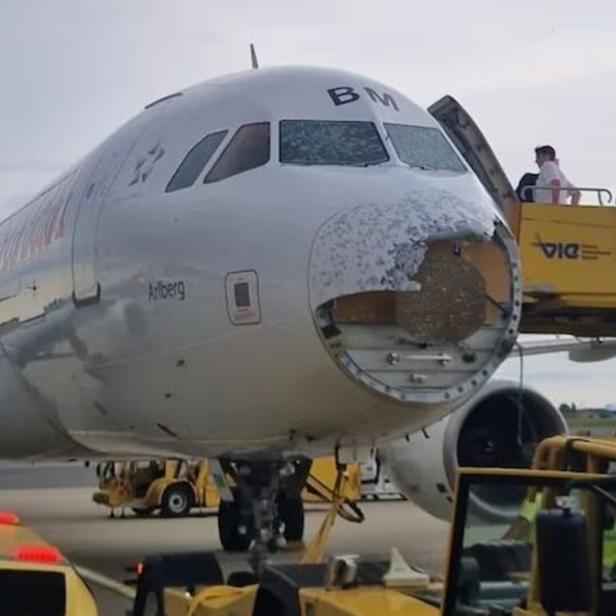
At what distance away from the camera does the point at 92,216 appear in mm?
8938

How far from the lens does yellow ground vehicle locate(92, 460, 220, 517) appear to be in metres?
22.1

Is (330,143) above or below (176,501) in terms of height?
above

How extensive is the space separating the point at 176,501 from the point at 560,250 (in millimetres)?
A: 12616

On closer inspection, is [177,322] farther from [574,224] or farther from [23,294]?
[574,224]

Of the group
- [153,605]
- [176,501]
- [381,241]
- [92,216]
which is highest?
[92,216]

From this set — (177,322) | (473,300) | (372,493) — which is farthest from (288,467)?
(372,493)

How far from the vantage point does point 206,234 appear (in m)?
7.55

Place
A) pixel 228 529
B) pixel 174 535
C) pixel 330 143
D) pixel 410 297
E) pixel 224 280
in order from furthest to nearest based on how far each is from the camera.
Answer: pixel 174 535, pixel 228 529, pixel 330 143, pixel 224 280, pixel 410 297

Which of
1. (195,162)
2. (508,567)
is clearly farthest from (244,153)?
(508,567)

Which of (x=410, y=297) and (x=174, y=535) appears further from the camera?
(x=174, y=535)

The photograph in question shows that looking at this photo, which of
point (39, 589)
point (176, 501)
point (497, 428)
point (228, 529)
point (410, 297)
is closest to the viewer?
point (39, 589)

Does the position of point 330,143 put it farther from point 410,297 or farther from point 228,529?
point 228,529

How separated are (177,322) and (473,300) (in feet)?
5.57

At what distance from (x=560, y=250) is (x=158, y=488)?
41.8 ft
